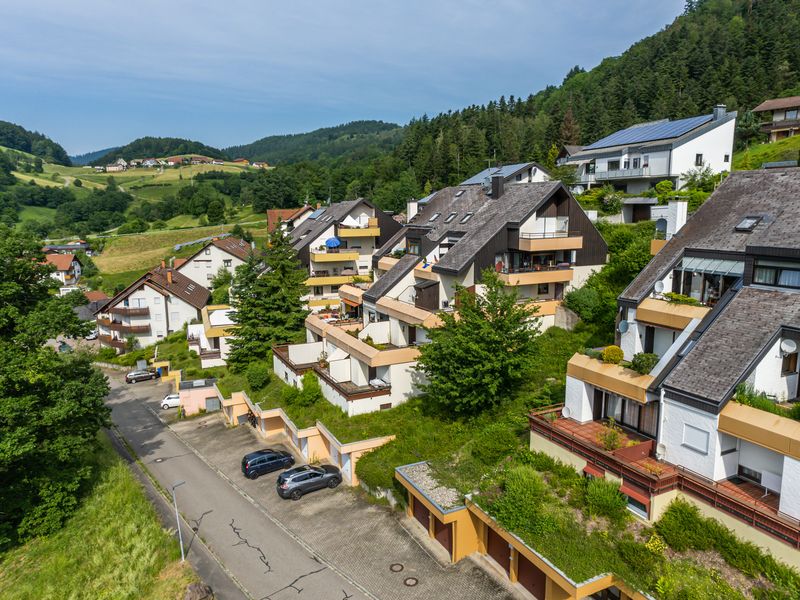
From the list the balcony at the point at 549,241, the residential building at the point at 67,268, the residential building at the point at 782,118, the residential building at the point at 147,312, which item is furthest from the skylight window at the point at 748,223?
the residential building at the point at 67,268

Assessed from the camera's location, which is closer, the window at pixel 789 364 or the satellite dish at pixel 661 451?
the window at pixel 789 364

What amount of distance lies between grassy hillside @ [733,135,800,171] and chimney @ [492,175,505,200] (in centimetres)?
2663

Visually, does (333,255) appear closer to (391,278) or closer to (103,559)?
(391,278)

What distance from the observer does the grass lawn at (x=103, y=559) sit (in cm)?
2244

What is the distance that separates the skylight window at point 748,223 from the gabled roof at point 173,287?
64.0m

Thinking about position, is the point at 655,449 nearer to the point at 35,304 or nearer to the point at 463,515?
the point at 463,515

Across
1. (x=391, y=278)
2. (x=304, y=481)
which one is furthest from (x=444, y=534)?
(x=391, y=278)

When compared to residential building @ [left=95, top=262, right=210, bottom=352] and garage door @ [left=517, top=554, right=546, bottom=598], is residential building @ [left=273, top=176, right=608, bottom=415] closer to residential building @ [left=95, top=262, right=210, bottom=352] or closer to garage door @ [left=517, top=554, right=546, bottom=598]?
garage door @ [left=517, top=554, right=546, bottom=598]

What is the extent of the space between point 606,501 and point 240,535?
58.7 ft

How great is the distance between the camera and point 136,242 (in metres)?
130

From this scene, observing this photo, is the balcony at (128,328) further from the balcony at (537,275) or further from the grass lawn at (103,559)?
the balcony at (537,275)

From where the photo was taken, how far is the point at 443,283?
119 ft

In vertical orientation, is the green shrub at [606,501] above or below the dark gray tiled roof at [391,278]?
below

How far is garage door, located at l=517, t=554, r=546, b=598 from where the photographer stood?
19.2 meters
